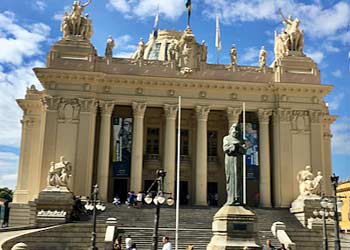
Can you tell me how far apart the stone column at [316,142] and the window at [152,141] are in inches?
528

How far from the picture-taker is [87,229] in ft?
92.0

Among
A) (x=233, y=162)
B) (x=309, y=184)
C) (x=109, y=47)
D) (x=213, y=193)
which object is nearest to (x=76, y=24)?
(x=109, y=47)

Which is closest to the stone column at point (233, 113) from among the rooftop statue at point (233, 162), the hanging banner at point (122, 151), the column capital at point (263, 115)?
the column capital at point (263, 115)

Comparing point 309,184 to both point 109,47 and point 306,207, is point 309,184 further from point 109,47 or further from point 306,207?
point 109,47

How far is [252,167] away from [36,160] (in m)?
18.5

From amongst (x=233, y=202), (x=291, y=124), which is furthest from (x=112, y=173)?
(x=233, y=202)

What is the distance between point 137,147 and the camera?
39.0 meters

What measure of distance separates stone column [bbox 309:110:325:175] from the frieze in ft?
28.9

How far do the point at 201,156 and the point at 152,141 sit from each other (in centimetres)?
571

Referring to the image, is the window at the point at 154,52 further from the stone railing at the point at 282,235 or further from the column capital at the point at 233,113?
the stone railing at the point at 282,235

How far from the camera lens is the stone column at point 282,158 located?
39.3 meters

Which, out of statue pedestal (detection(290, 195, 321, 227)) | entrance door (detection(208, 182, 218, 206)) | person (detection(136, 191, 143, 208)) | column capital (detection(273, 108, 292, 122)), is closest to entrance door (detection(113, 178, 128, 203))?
person (detection(136, 191, 143, 208))

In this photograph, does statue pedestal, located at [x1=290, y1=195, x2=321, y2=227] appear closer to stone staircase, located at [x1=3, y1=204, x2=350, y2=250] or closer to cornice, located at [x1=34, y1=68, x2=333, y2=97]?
stone staircase, located at [x1=3, y1=204, x2=350, y2=250]

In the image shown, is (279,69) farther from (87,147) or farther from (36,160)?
(36,160)
